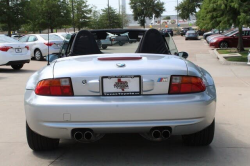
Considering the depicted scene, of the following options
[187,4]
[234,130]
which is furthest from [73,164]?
[187,4]

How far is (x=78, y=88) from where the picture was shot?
385 cm

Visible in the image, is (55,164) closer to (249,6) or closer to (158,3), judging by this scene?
(249,6)

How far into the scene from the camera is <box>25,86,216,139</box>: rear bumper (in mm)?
3723

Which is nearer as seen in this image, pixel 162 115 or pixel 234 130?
pixel 162 115

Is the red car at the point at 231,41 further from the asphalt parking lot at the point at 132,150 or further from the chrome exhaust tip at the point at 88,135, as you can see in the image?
the chrome exhaust tip at the point at 88,135

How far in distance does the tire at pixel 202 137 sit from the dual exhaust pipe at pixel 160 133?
70 centimetres

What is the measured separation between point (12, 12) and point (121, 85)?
32301mm

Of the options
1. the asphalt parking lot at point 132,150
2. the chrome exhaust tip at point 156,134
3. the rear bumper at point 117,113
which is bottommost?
the asphalt parking lot at point 132,150

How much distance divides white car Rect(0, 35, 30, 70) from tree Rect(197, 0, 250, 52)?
9127mm

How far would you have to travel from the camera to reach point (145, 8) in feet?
315

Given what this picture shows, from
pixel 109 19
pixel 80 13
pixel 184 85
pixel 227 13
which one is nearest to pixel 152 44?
pixel 184 85

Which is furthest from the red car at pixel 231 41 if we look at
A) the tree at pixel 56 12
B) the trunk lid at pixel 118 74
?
the trunk lid at pixel 118 74

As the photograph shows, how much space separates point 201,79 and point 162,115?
64 centimetres

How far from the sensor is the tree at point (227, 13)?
17.3 m
